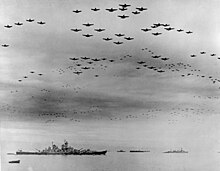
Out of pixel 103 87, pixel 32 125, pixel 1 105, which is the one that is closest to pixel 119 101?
pixel 103 87

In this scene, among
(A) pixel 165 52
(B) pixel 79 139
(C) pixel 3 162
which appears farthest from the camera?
(B) pixel 79 139

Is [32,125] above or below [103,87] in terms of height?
below

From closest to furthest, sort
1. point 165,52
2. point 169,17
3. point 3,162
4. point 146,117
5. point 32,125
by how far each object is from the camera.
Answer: point 3,162
point 169,17
point 32,125
point 165,52
point 146,117

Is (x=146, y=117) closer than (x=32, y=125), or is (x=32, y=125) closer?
(x=32, y=125)

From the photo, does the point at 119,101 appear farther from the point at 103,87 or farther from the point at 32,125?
the point at 32,125

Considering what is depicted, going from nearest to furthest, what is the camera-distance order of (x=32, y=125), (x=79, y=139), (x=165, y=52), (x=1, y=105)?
1. (x=1, y=105)
2. (x=32, y=125)
3. (x=165, y=52)
4. (x=79, y=139)

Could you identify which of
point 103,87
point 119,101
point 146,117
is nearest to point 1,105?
point 103,87

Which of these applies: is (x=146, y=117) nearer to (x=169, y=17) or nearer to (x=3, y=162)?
(x=169, y=17)

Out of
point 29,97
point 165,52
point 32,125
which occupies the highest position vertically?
point 165,52

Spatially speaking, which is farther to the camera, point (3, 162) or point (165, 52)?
point (165, 52)
